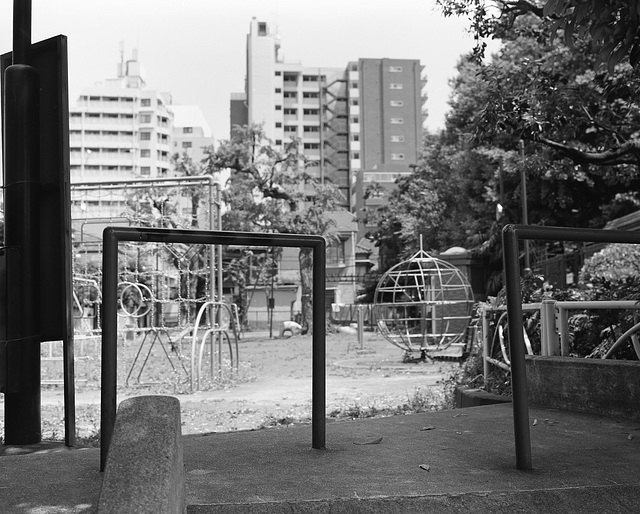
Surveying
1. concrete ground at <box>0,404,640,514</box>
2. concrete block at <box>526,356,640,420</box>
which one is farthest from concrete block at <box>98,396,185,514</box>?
concrete block at <box>526,356,640,420</box>

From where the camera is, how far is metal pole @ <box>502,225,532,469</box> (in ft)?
11.6

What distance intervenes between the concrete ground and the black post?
0.26 metres

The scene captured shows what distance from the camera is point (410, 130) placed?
101 metres

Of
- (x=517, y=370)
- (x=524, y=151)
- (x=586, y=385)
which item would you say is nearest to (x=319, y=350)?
(x=517, y=370)

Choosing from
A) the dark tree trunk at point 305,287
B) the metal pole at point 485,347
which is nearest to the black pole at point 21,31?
the metal pole at point 485,347

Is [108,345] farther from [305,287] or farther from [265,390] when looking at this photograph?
[305,287]

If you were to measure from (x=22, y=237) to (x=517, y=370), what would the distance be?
2.73 meters

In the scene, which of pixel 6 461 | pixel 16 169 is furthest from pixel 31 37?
pixel 6 461

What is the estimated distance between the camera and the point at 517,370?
3535 mm

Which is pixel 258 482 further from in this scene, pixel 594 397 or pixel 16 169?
pixel 594 397

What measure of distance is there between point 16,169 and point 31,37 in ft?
2.65

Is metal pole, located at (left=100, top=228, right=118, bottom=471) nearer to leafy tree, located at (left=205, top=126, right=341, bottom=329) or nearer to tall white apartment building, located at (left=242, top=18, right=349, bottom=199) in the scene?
leafy tree, located at (left=205, top=126, right=341, bottom=329)

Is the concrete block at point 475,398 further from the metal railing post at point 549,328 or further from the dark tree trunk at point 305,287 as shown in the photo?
the dark tree trunk at point 305,287

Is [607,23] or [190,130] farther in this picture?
[190,130]
